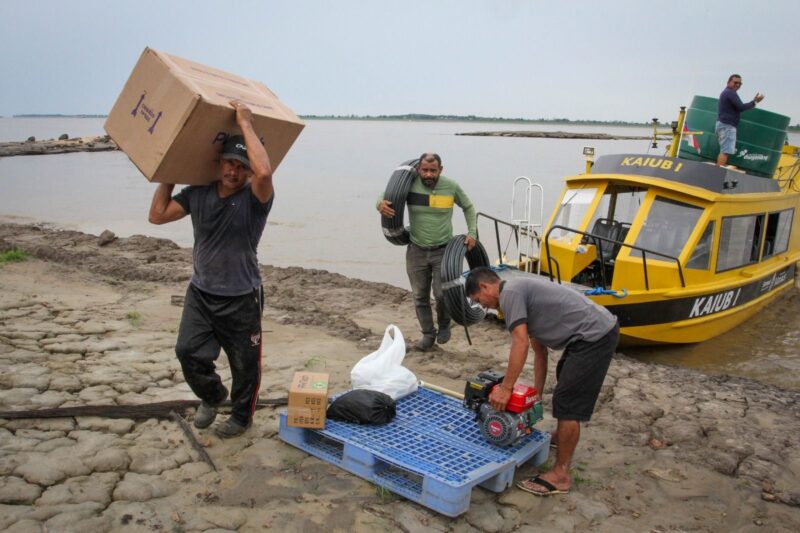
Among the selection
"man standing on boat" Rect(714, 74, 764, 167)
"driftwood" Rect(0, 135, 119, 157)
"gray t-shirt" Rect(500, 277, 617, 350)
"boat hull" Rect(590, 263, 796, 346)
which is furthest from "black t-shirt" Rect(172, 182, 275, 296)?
"driftwood" Rect(0, 135, 119, 157)

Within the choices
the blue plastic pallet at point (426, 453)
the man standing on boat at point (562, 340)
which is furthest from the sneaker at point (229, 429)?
the man standing on boat at point (562, 340)

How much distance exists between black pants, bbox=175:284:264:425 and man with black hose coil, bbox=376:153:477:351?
2.56 m

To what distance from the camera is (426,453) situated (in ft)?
12.9

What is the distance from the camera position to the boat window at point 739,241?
329 inches

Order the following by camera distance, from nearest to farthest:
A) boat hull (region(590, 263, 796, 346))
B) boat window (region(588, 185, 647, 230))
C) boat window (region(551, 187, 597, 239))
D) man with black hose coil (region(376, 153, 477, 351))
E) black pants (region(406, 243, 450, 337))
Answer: man with black hose coil (region(376, 153, 477, 351)) < black pants (region(406, 243, 450, 337)) < boat hull (region(590, 263, 796, 346)) < boat window (region(551, 187, 597, 239)) < boat window (region(588, 185, 647, 230))

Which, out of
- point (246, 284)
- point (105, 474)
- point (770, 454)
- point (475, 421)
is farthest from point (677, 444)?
point (105, 474)

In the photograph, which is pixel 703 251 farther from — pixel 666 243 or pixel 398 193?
pixel 398 193

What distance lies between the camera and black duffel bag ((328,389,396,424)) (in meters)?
4.27

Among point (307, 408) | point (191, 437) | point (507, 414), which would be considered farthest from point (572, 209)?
point (191, 437)

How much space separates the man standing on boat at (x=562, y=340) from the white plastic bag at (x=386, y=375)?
91 centimetres

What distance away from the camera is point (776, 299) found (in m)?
10.9

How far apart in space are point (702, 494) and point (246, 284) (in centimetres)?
311

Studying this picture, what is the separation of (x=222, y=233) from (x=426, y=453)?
1.79 meters

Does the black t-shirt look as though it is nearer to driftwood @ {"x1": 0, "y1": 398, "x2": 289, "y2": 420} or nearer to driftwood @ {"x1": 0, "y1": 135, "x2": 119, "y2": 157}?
driftwood @ {"x1": 0, "y1": 398, "x2": 289, "y2": 420}
